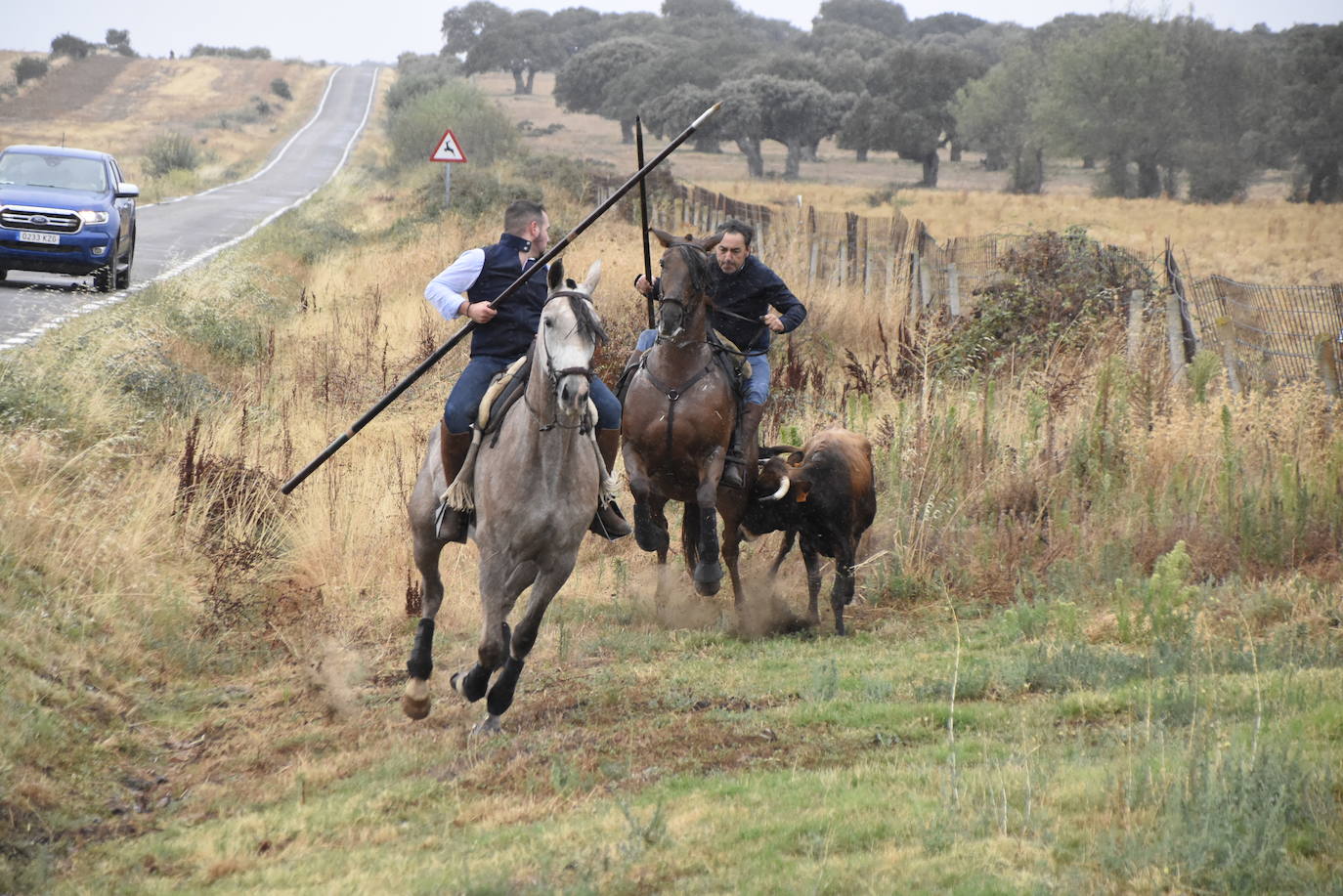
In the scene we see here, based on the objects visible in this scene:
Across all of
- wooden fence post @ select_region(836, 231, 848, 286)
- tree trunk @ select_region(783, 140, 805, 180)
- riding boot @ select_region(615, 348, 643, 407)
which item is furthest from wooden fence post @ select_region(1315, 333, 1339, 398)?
tree trunk @ select_region(783, 140, 805, 180)

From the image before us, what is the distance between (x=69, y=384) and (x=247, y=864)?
7.60 metres

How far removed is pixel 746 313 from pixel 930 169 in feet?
240

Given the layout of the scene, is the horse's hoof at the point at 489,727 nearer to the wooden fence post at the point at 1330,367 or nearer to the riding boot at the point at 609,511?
the riding boot at the point at 609,511

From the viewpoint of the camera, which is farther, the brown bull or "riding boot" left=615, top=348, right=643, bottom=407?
"riding boot" left=615, top=348, right=643, bottom=407

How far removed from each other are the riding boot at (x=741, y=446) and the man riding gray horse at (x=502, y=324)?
2.29 metres

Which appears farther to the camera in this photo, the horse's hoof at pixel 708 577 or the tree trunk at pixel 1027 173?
the tree trunk at pixel 1027 173

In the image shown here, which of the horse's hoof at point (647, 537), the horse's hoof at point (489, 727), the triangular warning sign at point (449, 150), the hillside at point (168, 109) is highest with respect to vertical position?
the hillside at point (168, 109)

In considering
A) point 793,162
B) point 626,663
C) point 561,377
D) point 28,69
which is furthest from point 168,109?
point 561,377

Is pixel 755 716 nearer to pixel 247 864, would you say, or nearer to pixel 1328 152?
pixel 247 864

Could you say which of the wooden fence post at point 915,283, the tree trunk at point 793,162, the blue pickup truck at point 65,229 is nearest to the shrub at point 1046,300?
the wooden fence post at point 915,283

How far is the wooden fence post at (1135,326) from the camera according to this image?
13.9 m

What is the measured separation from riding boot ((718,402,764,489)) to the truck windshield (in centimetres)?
1631

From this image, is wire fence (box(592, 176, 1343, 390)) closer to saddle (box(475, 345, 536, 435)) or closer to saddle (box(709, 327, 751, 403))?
saddle (box(709, 327, 751, 403))

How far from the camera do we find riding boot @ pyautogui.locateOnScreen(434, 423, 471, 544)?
8.02 meters
